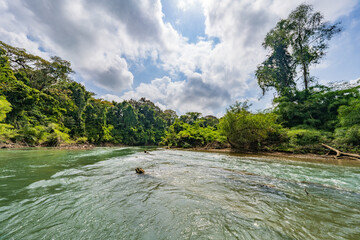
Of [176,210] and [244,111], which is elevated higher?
[244,111]

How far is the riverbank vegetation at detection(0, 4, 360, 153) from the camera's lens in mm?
12094

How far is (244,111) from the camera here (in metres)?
13.6

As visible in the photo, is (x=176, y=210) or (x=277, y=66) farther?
(x=277, y=66)

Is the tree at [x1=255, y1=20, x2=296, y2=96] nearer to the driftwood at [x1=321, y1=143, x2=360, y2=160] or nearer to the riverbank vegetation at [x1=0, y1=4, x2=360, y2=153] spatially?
the riverbank vegetation at [x1=0, y1=4, x2=360, y2=153]

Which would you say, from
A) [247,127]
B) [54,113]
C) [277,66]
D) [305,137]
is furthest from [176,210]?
[54,113]

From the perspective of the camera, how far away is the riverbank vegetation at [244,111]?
12.1 metres

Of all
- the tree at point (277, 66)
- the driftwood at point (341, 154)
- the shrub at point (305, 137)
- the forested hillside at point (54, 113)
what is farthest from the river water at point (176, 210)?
the tree at point (277, 66)

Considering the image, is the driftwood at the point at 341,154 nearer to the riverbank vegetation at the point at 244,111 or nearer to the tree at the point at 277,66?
the riverbank vegetation at the point at 244,111

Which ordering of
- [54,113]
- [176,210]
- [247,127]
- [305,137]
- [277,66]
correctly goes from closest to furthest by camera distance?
[176,210]
[305,137]
[247,127]
[277,66]
[54,113]

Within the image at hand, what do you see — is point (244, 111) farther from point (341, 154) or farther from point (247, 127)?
point (341, 154)

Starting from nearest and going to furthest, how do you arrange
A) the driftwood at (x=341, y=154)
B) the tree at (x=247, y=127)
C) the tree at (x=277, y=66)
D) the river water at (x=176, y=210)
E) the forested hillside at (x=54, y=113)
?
1. the river water at (x=176, y=210)
2. the driftwood at (x=341, y=154)
3. the tree at (x=247, y=127)
4. the forested hillside at (x=54, y=113)
5. the tree at (x=277, y=66)

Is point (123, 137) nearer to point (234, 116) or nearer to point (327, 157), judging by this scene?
point (234, 116)

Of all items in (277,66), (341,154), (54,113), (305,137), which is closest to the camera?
(341,154)

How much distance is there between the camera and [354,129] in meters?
9.07
